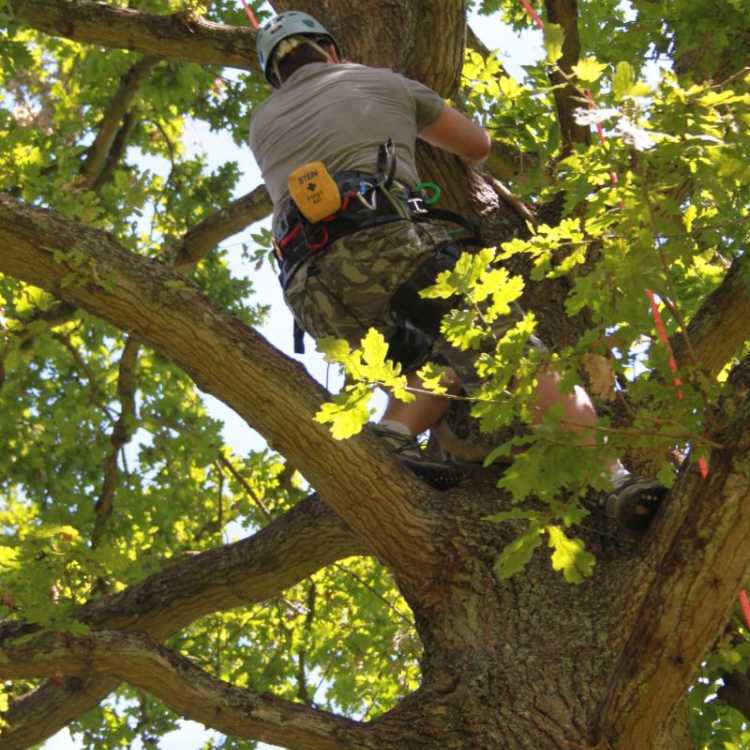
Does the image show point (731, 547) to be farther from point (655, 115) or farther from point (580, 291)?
point (655, 115)

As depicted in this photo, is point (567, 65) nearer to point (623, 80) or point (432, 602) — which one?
point (623, 80)

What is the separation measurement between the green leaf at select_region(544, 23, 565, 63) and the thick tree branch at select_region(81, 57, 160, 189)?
16.3 ft

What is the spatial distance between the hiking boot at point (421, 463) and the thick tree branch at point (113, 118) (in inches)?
168

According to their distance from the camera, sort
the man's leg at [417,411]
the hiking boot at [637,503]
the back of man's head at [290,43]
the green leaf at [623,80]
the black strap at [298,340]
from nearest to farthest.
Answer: the green leaf at [623,80], the hiking boot at [637,503], the man's leg at [417,411], the black strap at [298,340], the back of man's head at [290,43]

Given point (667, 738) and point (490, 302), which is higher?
point (490, 302)

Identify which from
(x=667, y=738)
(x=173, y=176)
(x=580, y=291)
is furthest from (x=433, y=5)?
(x=173, y=176)

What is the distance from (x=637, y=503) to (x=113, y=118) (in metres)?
5.34

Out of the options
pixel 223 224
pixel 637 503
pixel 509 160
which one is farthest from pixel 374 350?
pixel 223 224

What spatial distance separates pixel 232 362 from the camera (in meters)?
3.58

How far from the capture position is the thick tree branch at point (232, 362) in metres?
3.52

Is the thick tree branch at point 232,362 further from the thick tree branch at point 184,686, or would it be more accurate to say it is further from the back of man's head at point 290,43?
the back of man's head at point 290,43

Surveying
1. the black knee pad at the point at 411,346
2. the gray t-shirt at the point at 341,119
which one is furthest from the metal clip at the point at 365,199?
the black knee pad at the point at 411,346

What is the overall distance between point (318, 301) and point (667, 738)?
1.75 m

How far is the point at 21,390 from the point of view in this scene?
888 cm
